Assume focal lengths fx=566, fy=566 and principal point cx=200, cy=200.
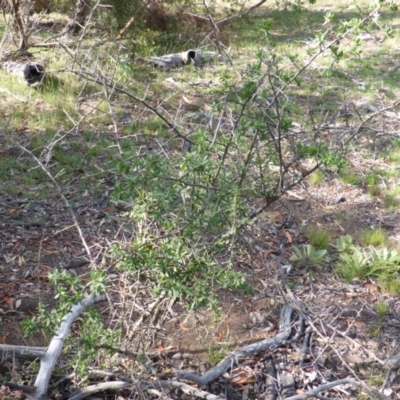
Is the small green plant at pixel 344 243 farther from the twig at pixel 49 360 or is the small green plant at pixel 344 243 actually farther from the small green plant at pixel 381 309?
the twig at pixel 49 360

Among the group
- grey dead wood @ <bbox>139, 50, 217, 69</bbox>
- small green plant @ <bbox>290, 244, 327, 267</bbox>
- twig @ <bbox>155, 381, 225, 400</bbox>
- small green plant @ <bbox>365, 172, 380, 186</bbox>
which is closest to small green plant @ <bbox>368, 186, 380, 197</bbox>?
small green plant @ <bbox>365, 172, 380, 186</bbox>

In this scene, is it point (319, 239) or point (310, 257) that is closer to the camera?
point (310, 257)

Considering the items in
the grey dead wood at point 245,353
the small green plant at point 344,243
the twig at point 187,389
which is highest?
Answer: the twig at point 187,389

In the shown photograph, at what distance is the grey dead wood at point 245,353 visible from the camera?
3.22m

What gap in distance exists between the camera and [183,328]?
3844 millimetres

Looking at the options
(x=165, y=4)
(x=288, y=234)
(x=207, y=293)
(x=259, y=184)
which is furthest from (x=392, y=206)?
(x=165, y=4)

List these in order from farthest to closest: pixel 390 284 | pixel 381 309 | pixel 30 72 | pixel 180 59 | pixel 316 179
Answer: pixel 180 59 → pixel 30 72 → pixel 316 179 → pixel 390 284 → pixel 381 309

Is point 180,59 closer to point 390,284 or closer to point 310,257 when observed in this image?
point 310,257

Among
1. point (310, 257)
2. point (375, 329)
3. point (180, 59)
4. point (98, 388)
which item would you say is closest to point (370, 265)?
point (310, 257)

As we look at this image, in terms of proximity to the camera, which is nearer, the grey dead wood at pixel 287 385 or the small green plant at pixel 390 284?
the grey dead wood at pixel 287 385

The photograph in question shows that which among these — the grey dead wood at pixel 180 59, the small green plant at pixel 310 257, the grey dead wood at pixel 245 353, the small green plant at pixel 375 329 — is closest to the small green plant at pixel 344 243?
the small green plant at pixel 310 257

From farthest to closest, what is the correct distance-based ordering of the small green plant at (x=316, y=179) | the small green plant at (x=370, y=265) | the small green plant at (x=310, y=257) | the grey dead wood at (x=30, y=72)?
the grey dead wood at (x=30, y=72) → the small green plant at (x=316, y=179) → the small green plant at (x=310, y=257) → the small green plant at (x=370, y=265)

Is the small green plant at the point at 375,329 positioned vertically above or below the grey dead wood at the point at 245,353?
below

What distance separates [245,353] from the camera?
138 inches
